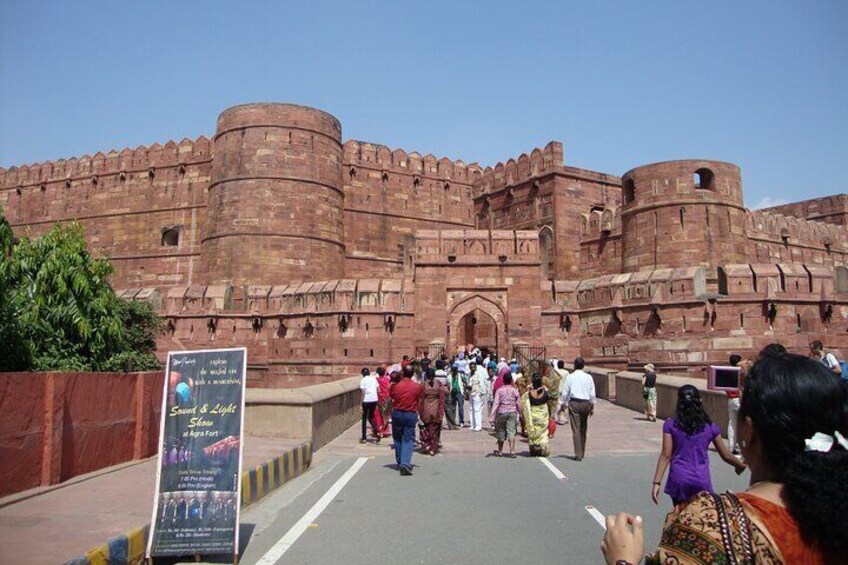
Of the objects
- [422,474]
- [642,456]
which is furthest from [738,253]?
[422,474]

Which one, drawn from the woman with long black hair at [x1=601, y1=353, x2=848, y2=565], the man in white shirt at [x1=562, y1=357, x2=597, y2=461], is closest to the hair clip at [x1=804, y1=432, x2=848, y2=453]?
the woman with long black hair at [x1=601, y1=353, x2=848, y2=565]

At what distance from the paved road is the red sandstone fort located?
10.5m

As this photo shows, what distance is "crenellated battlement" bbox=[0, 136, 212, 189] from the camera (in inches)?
1283

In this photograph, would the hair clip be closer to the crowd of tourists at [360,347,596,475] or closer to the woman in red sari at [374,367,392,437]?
the crowd of tourists at [360,347,596,475]

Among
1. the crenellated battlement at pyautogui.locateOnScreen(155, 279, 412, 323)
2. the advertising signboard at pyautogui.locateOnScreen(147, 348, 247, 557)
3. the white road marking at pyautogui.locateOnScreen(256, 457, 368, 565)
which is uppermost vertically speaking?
the crenellated battlement at pyautogui.locateOnScreen(155, 279, 412, 323)

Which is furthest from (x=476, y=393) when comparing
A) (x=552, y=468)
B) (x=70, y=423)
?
(x=70, y=423)

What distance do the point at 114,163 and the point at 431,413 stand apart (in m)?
30.0

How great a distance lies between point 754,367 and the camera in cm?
170

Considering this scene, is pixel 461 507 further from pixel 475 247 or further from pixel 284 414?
pixel 475 247

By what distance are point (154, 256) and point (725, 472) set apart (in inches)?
1161

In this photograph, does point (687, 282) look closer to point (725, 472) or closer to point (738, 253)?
point (738, 253)

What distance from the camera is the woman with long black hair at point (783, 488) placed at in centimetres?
147

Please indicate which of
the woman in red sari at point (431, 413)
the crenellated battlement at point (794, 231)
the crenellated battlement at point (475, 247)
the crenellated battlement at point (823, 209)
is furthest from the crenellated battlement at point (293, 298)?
the crenellated battlement at point (823, 209)

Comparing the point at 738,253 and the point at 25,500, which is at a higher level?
the point at 738,253
